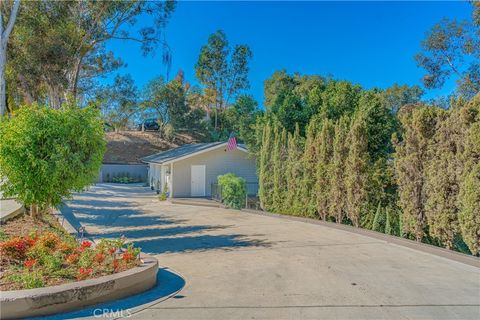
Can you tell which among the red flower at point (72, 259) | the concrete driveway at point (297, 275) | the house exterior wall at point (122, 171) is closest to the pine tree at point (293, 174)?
the concrete driveway at point (297, 275)

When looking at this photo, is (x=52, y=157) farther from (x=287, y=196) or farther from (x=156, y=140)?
(x=156, y=140)

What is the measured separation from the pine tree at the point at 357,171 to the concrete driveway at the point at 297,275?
100cm

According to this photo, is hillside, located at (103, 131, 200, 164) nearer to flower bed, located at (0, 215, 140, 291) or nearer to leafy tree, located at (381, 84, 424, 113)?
leafy tree, located at (381, 84, 424, 113)

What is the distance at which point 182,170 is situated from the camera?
75.4ft

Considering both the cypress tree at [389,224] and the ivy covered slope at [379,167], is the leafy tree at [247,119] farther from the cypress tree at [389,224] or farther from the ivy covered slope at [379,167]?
the cypress tree at [389,224]

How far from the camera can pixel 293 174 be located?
47.1ft

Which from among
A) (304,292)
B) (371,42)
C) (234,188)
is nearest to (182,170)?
(234,188)

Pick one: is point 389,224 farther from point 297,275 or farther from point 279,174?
point 279,174

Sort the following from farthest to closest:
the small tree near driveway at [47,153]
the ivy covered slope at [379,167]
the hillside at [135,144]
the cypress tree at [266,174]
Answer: the hillside at [135,144]
the cypress tree at [266,174]
the small tree near driveway at [47,153]
the ivy covered slope at [379,167]

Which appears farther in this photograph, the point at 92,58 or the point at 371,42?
the point at 92,58

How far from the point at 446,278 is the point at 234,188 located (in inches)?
457

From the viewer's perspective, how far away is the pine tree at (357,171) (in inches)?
438

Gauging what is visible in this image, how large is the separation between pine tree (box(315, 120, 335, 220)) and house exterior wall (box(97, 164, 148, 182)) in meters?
25.8

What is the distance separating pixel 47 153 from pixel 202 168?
14.9 meters
